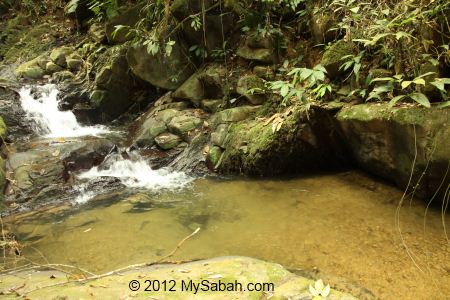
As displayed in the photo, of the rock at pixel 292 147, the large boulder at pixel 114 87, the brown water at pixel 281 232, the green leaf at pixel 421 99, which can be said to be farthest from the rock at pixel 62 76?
the green leaf at pixel 421 99

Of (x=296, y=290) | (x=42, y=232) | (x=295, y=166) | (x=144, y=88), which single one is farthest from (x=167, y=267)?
(x=144, y=88)

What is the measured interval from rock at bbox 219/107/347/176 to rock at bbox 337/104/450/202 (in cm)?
33

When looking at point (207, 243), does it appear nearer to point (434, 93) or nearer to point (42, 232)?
point (42, 232)

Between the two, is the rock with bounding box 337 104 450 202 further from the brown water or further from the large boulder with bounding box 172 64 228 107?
the large boulder with bounding box 172 64 228 107

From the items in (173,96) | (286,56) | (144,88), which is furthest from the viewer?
(144,88)

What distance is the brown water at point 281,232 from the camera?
3.19 m

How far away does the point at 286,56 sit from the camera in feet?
20.0

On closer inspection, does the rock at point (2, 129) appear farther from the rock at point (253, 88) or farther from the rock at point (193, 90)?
the rock at point (253, 88)

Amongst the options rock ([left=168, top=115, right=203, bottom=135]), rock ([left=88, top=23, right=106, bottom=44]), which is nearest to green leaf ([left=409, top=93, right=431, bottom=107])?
rock ([left=168, top=115, right=203, bottom=135])

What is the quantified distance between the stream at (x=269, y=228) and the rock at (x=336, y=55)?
141 centimetres

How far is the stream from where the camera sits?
10.6 feet

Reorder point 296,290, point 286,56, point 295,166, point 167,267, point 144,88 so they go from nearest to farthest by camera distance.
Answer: point 296,290 → point 167,267 → point 295,166 → point 286,56 → point 144,88

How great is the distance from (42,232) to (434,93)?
4.65 metres

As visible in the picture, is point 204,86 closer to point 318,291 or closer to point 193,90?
point 193,90
